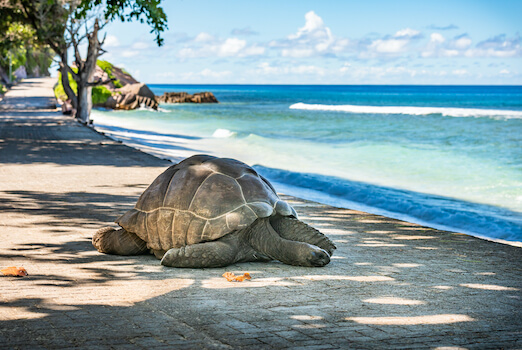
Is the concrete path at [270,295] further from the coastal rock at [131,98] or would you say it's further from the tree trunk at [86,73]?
the coastal rock at [131,98]

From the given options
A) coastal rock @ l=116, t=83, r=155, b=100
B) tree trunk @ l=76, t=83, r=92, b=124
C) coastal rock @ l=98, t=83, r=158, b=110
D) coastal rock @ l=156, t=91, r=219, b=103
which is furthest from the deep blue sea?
coastal rock @ l=156, t=91, r=219, b=103

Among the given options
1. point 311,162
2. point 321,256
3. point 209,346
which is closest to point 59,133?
point 311,162

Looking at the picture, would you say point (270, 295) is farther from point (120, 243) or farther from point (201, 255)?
point (120, 243)

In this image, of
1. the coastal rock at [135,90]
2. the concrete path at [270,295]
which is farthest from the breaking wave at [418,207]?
the coastal rock at [135,90]

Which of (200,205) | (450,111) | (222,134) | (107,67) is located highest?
(107,67)

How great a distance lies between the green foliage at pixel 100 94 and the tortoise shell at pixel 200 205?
4940cm

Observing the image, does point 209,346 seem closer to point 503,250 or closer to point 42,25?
point 503,250

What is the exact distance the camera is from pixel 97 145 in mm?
20406

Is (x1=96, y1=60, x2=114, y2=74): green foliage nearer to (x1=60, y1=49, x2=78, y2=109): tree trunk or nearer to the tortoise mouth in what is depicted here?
(x1=60, y1=49, x2=78, y2=109): tree trunk

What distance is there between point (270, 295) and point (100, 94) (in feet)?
170

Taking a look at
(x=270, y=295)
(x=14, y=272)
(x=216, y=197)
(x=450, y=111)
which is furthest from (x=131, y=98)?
(x=270, y=295)

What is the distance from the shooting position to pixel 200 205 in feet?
22.0

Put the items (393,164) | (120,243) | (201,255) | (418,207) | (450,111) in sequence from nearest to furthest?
(201,255)
(120,243)
(418,207)
(393,164)
(450,111)

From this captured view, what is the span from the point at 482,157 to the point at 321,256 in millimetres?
21278
